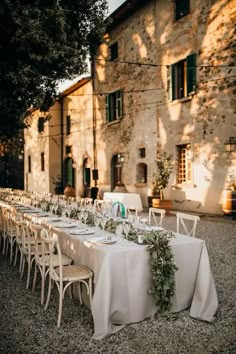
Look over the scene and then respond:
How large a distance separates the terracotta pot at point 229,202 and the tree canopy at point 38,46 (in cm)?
534

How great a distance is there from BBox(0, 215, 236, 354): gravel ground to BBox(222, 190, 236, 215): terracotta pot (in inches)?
218

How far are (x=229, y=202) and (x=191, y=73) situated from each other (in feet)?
15.2

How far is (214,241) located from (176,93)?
22.4ft

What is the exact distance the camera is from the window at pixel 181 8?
11703mm

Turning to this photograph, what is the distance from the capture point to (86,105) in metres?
18.2

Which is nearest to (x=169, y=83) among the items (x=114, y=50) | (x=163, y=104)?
(x=163, y=104)

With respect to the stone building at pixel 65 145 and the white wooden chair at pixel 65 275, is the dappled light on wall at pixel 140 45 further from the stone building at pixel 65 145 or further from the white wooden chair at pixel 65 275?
the white wooden chair at pixel 65 275

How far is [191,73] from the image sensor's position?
444 inches

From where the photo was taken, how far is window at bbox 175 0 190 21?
11.7m

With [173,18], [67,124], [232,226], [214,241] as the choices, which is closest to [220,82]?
[173,18]

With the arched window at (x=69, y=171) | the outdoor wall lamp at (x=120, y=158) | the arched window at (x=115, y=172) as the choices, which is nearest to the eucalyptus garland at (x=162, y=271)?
the outdoor wall lamp at (x=120, y=158)

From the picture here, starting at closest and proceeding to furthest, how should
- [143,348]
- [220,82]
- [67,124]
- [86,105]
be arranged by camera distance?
[143,348]
[220,82]
[86,105]
[67,124]

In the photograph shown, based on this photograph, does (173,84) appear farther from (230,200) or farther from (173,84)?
(230,200)

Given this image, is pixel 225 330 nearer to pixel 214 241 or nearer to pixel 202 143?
pixel 214 241
